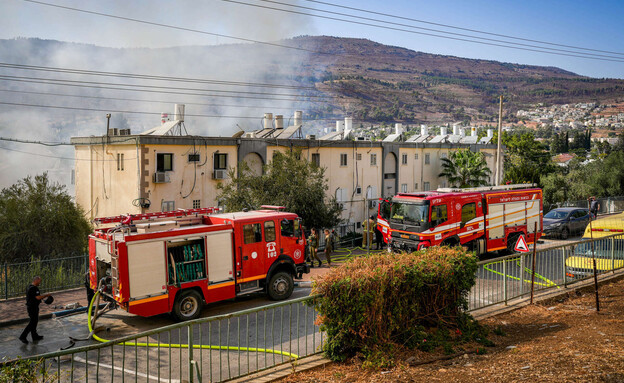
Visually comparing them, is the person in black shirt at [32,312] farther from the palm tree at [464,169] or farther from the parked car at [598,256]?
the palm tree at [464,169]

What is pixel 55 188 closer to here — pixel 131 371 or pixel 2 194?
pixel 2 194

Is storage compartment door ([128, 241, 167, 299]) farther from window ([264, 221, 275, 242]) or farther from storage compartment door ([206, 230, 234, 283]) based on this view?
window ([264, 221, 275, 242])

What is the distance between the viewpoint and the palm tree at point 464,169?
41.8 metres

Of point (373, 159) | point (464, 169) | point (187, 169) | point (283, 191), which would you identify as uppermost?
point (373, 159)

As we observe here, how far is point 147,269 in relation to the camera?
12.6 metres

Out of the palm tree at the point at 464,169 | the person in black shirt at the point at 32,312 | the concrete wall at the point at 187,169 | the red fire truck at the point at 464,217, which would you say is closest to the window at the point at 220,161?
the concrete wall at the point at 187,169

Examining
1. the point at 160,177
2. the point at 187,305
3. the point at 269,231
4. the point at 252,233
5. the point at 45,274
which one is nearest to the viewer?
the point at 187,305

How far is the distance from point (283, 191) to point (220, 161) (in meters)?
5.79

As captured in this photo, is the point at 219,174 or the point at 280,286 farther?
the point at 219,174

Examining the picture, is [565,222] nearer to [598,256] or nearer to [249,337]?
[598,256]

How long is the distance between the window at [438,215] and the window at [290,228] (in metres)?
6.48

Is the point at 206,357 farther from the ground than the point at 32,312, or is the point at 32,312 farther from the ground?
the point at 32,312

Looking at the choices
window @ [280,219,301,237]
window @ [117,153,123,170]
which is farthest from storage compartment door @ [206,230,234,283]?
window @ [117,153,123,170]

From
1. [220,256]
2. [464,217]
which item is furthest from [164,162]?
[464,217]
